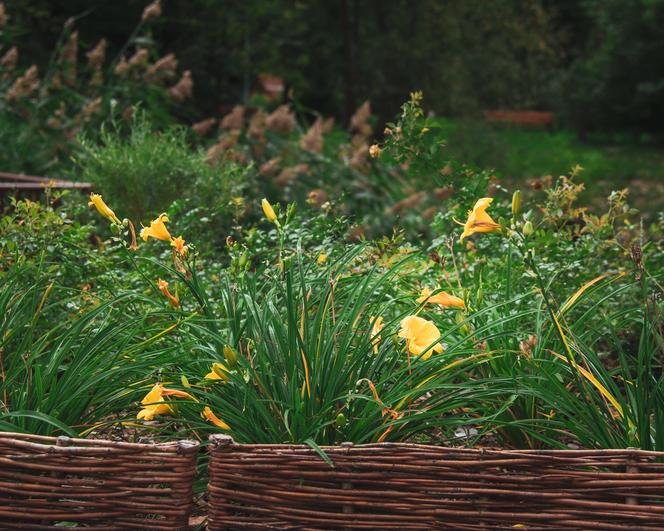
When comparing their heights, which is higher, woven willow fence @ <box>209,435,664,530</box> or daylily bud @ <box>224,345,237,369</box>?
daylily bud @ <box>224,345,237,369</box>

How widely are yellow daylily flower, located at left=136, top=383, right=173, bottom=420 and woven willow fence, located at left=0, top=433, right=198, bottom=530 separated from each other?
0.52ft

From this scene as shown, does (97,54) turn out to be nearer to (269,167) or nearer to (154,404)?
(269,167)

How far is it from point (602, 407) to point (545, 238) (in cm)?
118

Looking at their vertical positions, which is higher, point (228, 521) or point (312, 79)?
point (228, 521)

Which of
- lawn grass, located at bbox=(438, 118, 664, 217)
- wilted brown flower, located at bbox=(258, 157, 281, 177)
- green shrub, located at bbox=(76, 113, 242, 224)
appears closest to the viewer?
green shrub, located at bbox=(76, 113, 242, 224)

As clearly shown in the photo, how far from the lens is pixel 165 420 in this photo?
256 centimetres

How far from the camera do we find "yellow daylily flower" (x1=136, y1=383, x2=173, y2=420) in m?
2.40

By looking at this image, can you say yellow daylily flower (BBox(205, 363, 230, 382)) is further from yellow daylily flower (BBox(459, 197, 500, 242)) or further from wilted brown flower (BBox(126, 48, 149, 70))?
wilted brown flower (BBox(126, 48, 149, 70))

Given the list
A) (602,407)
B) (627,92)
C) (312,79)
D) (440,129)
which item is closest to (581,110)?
(627,92)

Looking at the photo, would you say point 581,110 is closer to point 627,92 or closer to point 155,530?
point 627,92

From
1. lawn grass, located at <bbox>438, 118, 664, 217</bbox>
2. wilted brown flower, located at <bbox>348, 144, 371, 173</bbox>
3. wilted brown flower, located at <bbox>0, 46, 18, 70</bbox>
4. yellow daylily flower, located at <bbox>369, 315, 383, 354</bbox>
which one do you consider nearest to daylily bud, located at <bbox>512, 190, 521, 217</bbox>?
yellow daylily flower, located at <bbox>369, 315, 383, 354</bbox>

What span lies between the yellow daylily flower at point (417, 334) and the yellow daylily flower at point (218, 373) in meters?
0.46

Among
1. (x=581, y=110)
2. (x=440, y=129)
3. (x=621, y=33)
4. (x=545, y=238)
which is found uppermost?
(x=440, y=129)

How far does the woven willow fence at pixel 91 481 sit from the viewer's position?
89.1 inches
